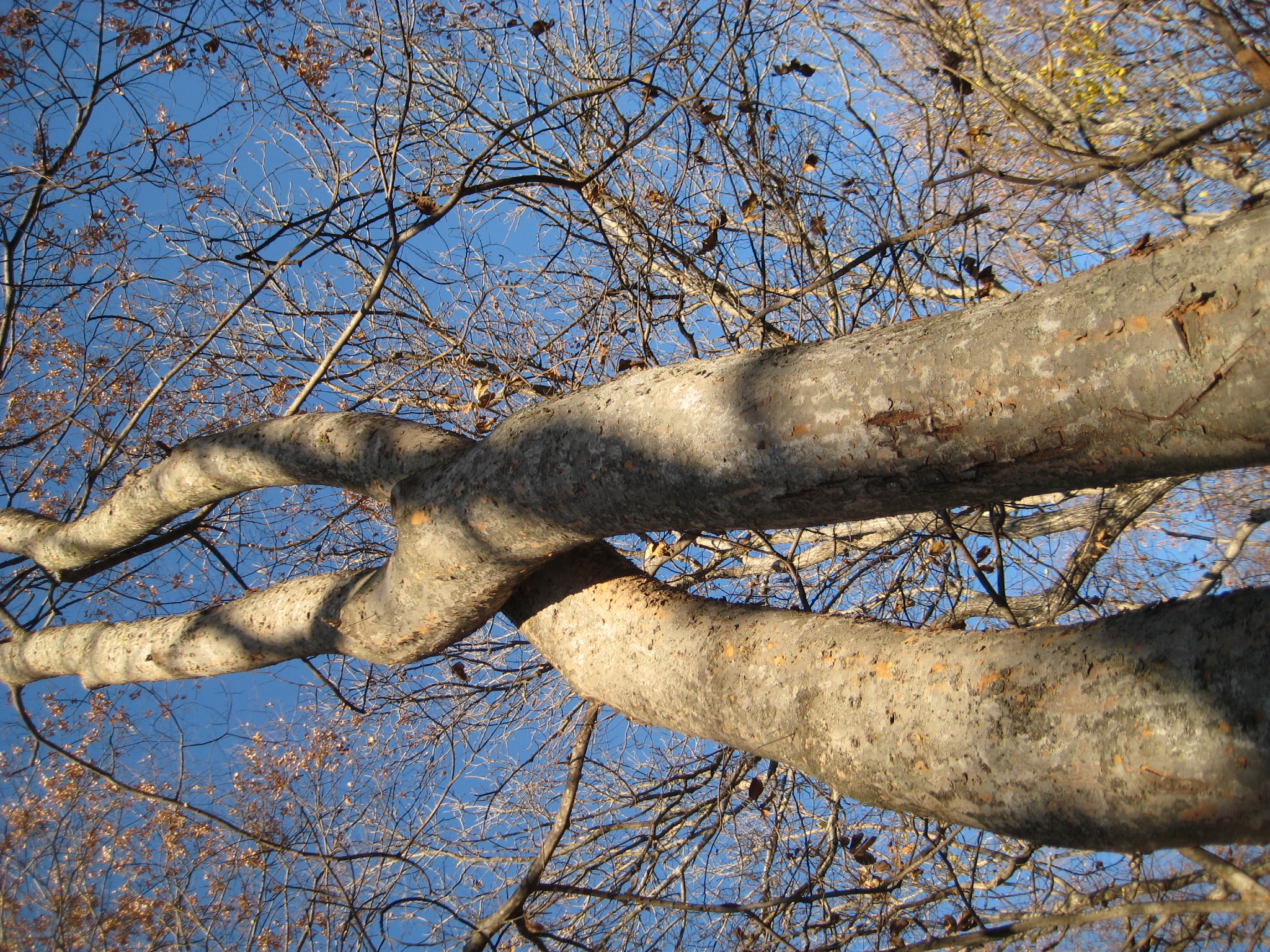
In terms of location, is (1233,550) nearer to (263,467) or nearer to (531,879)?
(531,879)

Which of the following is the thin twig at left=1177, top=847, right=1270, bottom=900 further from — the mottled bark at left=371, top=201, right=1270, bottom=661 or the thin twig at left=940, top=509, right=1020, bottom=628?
the mottled bark at left=371, top=201, right=1270, bottom=661

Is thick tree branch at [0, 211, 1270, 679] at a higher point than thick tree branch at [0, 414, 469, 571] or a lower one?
lower

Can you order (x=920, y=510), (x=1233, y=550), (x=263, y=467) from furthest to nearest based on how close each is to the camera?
(x=1233, y=550), (x=263, y=467), (x=920, y=510)

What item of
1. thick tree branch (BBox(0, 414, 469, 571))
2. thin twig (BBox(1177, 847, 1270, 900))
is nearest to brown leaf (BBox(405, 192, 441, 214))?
thick tree branch (BBox(0, 414, 469, 571))

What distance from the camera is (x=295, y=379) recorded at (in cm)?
466

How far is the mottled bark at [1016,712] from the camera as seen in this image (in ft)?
2.97

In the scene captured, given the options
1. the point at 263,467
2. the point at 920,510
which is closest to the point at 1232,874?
the point at 920,510

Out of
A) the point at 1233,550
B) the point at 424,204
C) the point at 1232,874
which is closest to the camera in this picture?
the point at 1232,874

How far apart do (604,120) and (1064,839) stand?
4.02 metres

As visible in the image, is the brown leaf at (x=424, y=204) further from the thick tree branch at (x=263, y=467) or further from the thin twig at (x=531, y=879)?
the thin twig at (x=531, y=879)

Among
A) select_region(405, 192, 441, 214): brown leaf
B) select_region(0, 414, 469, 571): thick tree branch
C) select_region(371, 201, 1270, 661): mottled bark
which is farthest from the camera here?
select_region(405, 192, 441, 214): brown leaf

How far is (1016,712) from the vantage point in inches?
41.4

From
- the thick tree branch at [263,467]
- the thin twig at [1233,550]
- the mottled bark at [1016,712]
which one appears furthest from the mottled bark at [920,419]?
the thin twig at [1233,550]

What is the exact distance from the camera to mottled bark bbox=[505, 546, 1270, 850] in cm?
90
